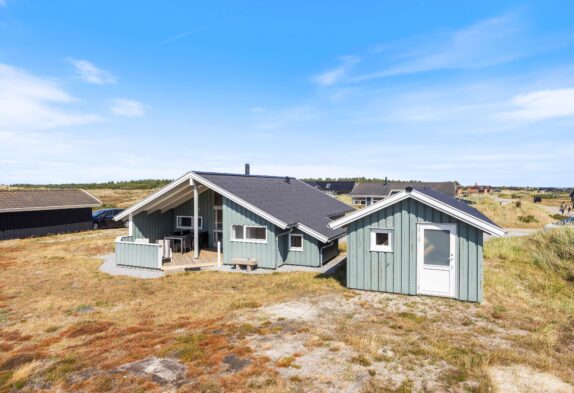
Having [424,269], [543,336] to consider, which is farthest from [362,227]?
[543,336]

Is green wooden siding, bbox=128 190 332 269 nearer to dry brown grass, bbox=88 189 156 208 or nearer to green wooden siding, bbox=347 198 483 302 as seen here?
green wooden siding, bbox=347 198 483 302

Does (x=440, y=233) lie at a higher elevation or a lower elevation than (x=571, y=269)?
higher

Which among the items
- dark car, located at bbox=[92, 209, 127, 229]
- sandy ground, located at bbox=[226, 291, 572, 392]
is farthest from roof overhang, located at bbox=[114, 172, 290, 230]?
dark car, located at bbox=[92, 209, 127, 229]

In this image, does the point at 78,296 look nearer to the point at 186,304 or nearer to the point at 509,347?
the point at 186,304

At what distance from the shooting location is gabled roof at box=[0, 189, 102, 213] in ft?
95.4

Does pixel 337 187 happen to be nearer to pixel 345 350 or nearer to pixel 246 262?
pixel 246 262

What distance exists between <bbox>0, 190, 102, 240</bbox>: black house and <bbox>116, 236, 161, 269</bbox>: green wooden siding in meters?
16.2

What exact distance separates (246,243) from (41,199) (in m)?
23.8

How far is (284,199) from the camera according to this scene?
21047 mm

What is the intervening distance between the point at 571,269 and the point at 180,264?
17974 mm

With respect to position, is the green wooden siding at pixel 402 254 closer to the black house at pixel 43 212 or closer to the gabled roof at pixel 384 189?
the black house at pixel 43 212

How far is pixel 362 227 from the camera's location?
44.2 feet

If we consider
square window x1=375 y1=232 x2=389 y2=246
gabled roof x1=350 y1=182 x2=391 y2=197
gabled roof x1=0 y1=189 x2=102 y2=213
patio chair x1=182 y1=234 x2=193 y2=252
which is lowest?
patio chair x1=182 y1=234 x2=193 y2=252

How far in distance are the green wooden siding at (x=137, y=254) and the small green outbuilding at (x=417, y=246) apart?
9759mm
